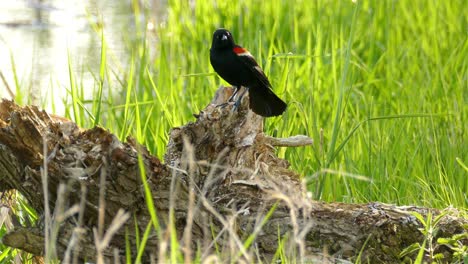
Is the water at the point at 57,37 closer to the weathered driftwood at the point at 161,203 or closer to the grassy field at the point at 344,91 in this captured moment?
the grassy field at the point at 344,91

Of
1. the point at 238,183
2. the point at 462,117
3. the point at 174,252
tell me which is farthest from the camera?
the point at 462,117

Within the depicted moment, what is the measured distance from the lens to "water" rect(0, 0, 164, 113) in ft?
22.2

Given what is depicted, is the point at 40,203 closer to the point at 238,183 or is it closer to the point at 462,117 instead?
the point at 238,183

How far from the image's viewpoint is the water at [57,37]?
6.78 metres

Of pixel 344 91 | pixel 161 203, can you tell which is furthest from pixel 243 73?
pixel 344 91

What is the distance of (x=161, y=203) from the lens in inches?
110

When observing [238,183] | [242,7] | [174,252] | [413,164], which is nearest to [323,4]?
[242,7]

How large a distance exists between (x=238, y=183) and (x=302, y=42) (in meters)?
3.43

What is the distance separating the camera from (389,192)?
3.89m

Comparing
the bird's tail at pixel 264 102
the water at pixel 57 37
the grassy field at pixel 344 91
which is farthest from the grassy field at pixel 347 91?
the water at pixel 57 37

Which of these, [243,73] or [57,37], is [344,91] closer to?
[243,73]

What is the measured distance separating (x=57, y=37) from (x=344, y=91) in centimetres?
476

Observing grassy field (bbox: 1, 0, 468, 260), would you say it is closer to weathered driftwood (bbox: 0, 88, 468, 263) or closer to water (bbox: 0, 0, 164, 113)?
weathered driftwood (bbox: 0, 88, 468, 263)

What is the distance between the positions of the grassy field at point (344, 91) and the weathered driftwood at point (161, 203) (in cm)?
33
